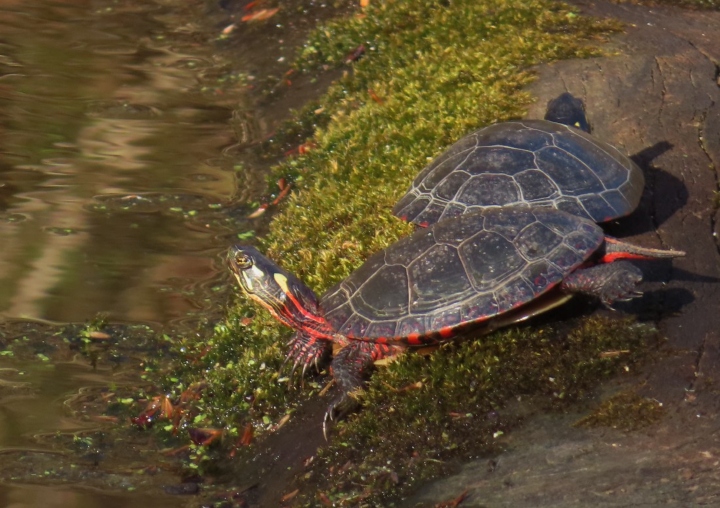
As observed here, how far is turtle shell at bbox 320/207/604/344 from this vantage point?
4711 mm

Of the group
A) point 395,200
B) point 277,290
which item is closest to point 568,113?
point 395,200

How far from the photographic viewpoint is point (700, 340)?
474cm

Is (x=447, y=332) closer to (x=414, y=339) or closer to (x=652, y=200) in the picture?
(x=414, y=339)

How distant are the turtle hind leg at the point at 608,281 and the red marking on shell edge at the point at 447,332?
69cm

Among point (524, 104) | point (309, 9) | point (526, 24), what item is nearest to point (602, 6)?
point (526, 24)

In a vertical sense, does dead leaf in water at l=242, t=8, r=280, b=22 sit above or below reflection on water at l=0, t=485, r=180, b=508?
above

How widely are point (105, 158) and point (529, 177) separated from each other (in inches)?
196

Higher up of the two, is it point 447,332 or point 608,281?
point 608,281

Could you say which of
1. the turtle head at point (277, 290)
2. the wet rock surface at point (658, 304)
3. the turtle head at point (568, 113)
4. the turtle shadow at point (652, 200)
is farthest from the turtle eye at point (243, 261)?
the turtle head at point (568, 113)

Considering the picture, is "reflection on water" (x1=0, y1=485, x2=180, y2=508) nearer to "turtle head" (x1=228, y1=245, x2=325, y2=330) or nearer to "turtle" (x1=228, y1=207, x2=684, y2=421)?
"turtle" (x1=228, y1=207, x2=684, y2=421)

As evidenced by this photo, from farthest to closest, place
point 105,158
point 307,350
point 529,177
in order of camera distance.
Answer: point 105,158 → point 529,177 → point 307,350

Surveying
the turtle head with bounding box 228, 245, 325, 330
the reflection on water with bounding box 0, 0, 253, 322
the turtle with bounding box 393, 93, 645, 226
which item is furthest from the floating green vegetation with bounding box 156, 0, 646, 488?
the reflection on water with bounding box 0, 0, 253, 322

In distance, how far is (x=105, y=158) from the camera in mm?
8867

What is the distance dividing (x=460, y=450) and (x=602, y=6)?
6.34 meters
